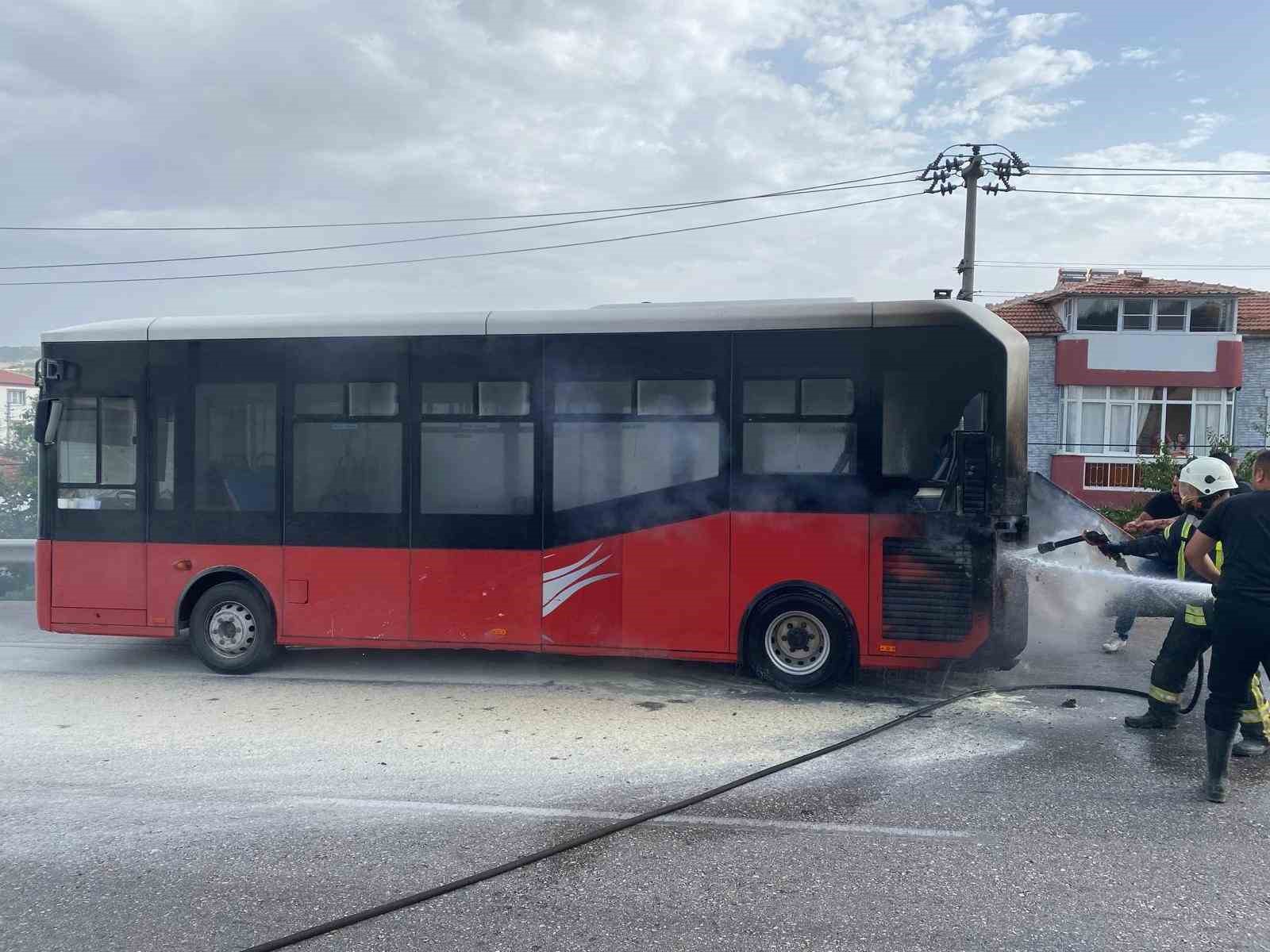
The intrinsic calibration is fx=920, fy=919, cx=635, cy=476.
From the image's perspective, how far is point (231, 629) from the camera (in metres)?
8.33

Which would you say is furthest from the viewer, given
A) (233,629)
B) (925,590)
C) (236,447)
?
(233,629)

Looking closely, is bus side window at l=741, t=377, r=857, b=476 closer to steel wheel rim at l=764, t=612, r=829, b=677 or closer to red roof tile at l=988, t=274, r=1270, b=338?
steel wheel rim at l=764, t=612, r=829, b=677

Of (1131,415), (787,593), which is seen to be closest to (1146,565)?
(787,593)

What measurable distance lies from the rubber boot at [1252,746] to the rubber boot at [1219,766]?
3.10ft

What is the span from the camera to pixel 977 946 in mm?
3572

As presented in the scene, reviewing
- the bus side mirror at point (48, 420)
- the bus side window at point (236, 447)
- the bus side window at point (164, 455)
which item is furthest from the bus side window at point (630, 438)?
the bus side mirror at point (48, 420)

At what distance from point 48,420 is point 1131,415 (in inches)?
1115

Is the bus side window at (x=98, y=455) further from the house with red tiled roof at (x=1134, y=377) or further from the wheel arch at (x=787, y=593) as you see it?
the house with red tiled roof at (x=1134, y=377)

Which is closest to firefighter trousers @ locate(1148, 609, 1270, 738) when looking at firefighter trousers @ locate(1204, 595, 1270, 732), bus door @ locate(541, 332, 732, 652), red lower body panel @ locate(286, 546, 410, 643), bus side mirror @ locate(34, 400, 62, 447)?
firefighter trousers @ locate(1204, 595, 1270, 732)

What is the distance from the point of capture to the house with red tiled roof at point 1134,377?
27.3 meters

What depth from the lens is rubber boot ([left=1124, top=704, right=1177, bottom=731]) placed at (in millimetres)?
6332

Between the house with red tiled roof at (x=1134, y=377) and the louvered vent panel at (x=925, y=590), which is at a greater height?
the house with red tiled roof at (x=1134, y=377)

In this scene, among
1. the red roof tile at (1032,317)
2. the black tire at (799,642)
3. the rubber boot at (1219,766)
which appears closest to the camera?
the rubber boot at (1219,766)

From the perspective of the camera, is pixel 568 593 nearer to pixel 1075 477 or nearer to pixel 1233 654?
pixel 1233 654
